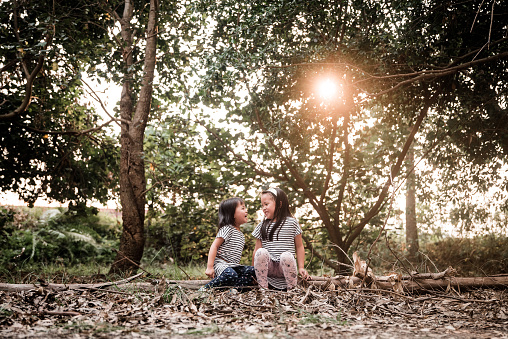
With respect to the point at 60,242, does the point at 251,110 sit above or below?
above

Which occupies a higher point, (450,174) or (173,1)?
(173,1)

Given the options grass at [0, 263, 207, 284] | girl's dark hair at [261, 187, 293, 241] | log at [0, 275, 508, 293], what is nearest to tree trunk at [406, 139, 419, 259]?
log at [0, 275, 508, 293]

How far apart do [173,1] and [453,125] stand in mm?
5340

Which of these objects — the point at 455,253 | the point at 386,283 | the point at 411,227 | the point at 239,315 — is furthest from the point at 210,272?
the point at 455,253

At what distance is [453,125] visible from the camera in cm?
673

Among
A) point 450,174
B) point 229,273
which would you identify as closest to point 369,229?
point 450,174

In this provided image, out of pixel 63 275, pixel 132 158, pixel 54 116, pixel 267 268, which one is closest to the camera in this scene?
pixel 267 268

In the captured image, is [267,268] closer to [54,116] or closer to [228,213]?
[228,213]

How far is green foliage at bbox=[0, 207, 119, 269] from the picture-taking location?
8.37 m

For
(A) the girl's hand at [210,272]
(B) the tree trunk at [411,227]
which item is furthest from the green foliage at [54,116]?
(B) the tree trunk at [411,227]

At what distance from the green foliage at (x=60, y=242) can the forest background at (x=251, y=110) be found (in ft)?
1.43

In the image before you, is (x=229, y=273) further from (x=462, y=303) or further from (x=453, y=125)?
(x=453, y=125)

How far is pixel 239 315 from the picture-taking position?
3217 mm

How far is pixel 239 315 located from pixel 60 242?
7822 mm
